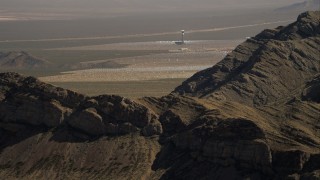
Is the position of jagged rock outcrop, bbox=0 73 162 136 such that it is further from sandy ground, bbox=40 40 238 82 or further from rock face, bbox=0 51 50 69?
rock face, bbox=0 51 50 69

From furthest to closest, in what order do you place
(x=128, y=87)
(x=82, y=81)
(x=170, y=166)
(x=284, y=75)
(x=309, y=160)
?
(x=82, y=81) → (x=128, y=87) → (x=284, y=75) → (x=170, y=166) → (x=309, y=160)

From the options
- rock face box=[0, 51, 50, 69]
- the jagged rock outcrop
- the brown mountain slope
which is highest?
the jagged rock outcrop

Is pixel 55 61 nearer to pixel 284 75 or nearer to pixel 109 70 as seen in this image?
pixel 109 70

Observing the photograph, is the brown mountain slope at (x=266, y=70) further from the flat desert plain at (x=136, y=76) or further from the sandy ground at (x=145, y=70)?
the sandy ground at (x=145, y=70)

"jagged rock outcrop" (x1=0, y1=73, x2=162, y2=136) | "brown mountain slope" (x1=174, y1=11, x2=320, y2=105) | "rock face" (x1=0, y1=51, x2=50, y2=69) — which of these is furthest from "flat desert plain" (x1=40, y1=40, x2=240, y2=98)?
"jagged rock outcrop" (x1=0, y1=73, x2=162, y2=136)

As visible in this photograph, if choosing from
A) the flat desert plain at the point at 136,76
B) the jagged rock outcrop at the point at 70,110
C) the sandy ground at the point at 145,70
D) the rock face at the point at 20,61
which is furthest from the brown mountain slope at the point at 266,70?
the rock face at the point at 20,61

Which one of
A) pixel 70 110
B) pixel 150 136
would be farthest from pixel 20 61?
pixel 150 136

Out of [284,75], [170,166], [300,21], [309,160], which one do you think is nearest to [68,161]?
[170,166]
